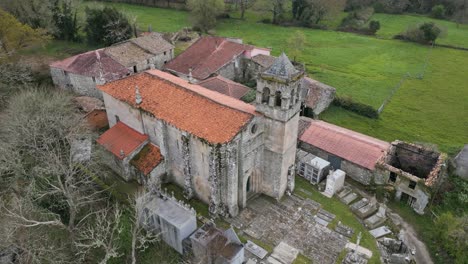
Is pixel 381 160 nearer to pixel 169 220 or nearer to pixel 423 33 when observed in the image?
pixel 169 220

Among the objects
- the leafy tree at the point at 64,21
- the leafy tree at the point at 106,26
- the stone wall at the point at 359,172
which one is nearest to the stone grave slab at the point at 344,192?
the stone wall at the point at 359,172

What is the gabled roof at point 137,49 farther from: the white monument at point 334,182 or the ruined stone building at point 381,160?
the white monument at point 334,182

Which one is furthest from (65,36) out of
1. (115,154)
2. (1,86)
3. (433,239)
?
(433,239)

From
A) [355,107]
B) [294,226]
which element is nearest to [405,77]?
[355,107]

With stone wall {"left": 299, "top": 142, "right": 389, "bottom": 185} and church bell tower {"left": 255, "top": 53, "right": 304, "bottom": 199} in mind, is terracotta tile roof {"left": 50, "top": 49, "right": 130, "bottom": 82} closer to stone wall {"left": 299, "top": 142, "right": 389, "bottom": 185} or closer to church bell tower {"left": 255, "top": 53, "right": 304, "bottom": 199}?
church bell tower {"left": 255, "top": 53, "right": 304, "bottom": 199}

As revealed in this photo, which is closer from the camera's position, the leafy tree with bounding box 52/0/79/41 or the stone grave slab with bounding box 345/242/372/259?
the stone grave slab with bounding box 345/242/372/259

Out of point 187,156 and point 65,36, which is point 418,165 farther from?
point 65,36

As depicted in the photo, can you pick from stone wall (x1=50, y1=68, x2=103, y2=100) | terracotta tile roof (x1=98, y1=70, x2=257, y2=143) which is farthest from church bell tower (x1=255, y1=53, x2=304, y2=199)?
stone wall (x1=50, y1=68, x2=103, y2=100)
